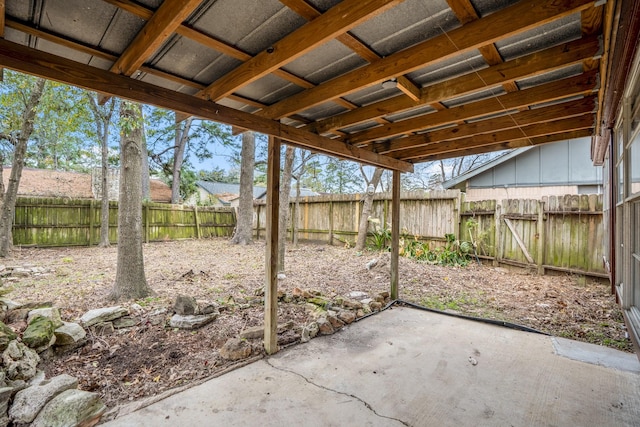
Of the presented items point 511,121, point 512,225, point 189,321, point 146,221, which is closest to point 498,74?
point 511,121

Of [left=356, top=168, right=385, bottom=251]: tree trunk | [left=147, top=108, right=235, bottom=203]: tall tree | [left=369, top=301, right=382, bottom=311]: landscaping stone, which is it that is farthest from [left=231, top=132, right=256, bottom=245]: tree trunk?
[left=369, top=301, right=382, bottom=311]: landscaping stone

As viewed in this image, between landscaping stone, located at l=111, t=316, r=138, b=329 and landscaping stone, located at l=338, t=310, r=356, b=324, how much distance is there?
209 cm

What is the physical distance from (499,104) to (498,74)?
0.57 m

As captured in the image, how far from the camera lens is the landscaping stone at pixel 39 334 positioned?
2296 mm

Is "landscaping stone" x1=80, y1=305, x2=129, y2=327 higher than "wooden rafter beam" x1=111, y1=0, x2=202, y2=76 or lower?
lower

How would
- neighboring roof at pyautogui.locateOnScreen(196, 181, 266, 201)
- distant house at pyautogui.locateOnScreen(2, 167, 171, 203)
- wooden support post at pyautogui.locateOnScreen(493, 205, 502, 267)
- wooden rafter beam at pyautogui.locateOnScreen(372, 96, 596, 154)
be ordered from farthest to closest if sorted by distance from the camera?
neighboring roof at pyautogui.locateOnScreen(196, 181, 266, 201)
distant house at pyautogui.locateOnScreen(2, 167, 171, 203)
wooden support post at pyautogui.locateOnScreen(493, 205, 502, 267)
wooden rafter beam at pyautogui.locateOnScreen(372, 96, 596, 154)

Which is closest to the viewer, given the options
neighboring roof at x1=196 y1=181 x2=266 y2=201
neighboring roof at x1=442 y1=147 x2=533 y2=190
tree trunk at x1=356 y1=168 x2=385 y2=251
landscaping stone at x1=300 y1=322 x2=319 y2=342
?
landscaping stone at x1=300 y1=322 x2=319 y2=342

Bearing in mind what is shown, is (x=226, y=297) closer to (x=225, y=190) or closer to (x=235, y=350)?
(x=235, y=350)

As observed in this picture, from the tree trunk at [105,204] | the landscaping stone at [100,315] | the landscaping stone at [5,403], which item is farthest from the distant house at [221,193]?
the landscaping stone at [5,403]

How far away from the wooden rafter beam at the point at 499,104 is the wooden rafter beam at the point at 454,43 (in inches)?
38.0

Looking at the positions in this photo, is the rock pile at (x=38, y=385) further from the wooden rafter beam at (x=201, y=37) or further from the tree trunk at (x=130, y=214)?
the wooden rafter beam at (x=201, y=37)

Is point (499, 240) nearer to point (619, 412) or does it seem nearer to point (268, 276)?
point (619, 412)

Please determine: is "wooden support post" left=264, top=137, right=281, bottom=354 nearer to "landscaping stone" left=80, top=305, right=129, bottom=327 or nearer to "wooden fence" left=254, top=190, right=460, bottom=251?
"landscaping stone" left=80, top=305, right=129, bottom=327

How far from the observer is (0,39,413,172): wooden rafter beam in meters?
1.53
